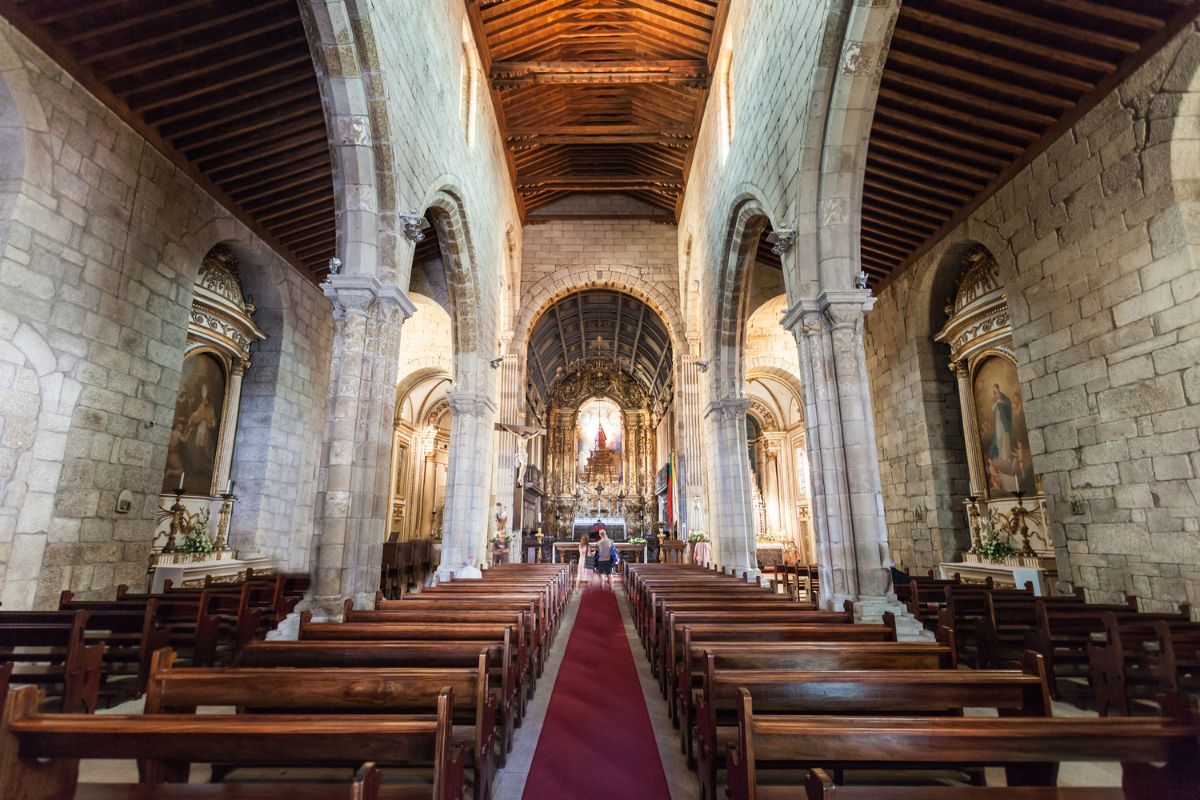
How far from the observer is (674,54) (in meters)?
11.2

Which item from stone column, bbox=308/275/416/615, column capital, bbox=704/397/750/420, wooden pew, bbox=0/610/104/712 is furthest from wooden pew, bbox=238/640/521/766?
column capital, bbox=704/397/750/420

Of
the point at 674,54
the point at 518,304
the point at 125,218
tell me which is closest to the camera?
the point at 125,218

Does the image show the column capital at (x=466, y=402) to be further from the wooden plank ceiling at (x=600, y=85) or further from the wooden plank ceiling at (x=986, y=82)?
the wooden plank ceiling at (x=986, y=82)

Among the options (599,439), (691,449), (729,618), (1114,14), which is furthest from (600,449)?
(1114,14)

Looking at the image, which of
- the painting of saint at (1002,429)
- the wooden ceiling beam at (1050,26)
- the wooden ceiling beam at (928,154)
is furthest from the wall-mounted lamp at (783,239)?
the painting of saint at (1002,429)

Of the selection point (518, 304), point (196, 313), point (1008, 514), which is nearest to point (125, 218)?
point (196, 313)

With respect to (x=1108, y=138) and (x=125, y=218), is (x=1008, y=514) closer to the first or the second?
(x=1108, y=138)

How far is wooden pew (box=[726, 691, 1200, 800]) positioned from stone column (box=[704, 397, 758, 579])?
8648mm

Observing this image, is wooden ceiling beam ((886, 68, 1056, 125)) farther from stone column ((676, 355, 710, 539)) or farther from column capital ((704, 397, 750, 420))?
stone column ((676, 355, 710, 539))

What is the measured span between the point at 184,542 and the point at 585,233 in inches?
449

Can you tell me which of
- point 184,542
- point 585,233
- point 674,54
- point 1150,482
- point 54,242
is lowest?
point 184,542

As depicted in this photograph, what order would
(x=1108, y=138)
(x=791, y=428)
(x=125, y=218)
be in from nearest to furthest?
(x=1108, y=138) → (x=125, y=218) → (x=791, y=428)

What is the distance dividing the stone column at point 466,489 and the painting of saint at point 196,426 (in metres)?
3.49

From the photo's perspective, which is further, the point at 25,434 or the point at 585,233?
the point at 585,233
